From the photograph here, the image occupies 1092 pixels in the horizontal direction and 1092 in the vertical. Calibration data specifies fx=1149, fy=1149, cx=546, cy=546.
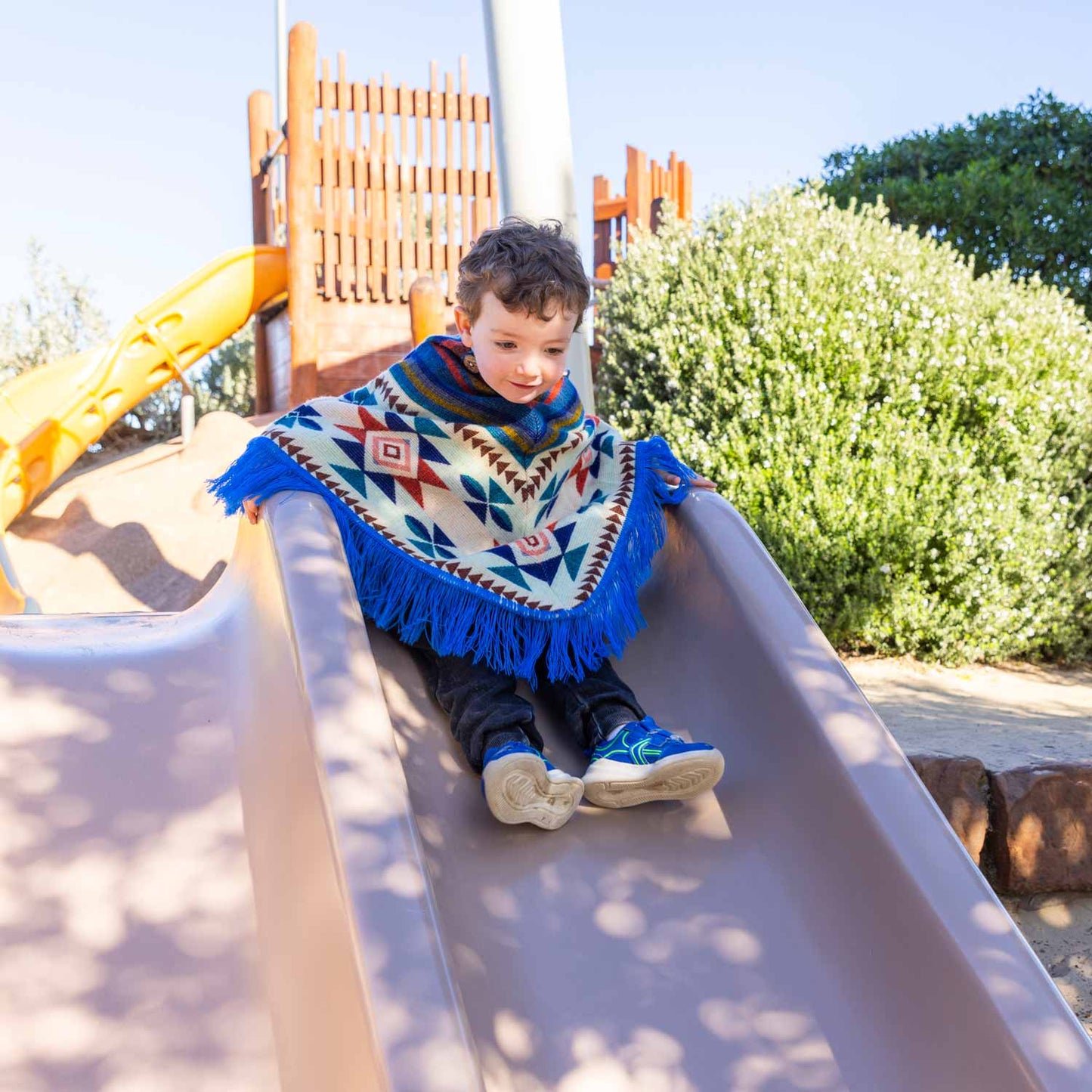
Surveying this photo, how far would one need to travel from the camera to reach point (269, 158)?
9.80 metres

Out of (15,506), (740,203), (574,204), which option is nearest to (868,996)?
(574,204)

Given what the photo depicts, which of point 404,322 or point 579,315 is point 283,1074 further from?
point 404,322

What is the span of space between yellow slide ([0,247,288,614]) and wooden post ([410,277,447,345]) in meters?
2.20

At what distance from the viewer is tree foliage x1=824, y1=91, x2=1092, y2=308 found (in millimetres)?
11227

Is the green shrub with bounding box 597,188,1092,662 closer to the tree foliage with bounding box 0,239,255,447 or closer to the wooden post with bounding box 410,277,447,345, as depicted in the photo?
Result: the wooden post with bounding box 410,277,447,345

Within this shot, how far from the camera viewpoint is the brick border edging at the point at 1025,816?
10.0 ft

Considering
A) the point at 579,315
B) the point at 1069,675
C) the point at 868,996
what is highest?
the point at 579,315

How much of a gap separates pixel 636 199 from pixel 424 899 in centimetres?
945

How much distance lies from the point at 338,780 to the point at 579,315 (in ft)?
3.98

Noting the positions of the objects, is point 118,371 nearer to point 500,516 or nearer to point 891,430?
point 891,430

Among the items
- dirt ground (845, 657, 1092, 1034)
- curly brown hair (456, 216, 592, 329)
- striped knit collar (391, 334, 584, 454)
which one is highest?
curly brown hair (456, 216, 592, 329)

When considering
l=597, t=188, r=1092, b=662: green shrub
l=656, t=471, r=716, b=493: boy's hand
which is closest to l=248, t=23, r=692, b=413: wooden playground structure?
l=597, t=188, r=1092, b=662: green shrub

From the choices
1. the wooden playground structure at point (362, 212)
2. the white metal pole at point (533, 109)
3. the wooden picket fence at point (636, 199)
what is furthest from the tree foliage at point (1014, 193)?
the white metal pole at point (533, 109)

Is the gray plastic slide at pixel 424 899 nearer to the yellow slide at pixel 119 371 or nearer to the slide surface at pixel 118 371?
the yellow slide at pixel 119 371
